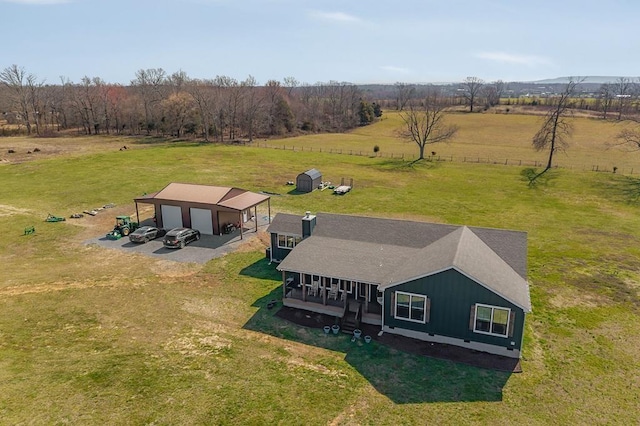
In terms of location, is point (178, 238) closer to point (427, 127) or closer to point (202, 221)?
point (202, 221)

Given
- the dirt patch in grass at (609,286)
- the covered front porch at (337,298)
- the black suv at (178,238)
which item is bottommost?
the dirt patch in grass at (609,286)

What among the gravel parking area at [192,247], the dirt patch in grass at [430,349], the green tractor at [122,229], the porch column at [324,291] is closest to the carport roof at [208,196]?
the green tractor at [122,229]

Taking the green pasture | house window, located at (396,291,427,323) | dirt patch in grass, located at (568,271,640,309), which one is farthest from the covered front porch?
the green pasture

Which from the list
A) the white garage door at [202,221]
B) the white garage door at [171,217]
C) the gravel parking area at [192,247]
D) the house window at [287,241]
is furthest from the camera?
the white garage door at [171,217]

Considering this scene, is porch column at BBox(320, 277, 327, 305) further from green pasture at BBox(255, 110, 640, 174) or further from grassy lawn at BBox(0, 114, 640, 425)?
green pasture at BBox(255, 110, 640, 174)

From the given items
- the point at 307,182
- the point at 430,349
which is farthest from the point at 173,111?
the point at 430,349

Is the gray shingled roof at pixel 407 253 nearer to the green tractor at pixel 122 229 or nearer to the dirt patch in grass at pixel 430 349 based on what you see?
the dirt patch in grass at pixel 430 349
